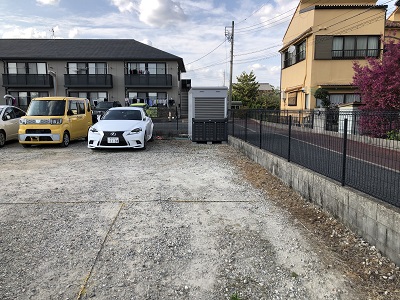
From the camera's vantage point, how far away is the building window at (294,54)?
68.6 ft

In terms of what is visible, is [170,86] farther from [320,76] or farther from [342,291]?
[342,291]

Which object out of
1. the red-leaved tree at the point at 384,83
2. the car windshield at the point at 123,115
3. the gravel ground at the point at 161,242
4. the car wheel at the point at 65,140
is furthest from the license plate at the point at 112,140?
the red-leaved tree at the point at 384,83

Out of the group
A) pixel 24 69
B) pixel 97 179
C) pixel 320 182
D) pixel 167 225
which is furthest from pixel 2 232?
pixel 24 69

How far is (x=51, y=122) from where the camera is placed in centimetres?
1077

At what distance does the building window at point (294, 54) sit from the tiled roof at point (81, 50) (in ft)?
34.4

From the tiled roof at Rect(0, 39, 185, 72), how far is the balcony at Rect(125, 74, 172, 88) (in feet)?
5.18

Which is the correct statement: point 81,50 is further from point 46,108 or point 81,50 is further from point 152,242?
point 152,242

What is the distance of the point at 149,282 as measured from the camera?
284 cm

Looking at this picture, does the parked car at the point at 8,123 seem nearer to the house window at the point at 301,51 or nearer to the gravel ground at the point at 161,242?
the gravel ground at the point at 161,242

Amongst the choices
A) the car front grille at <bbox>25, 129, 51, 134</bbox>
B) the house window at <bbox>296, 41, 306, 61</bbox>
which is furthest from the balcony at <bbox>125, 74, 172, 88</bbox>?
the car front grille at <bbox>25, 129, 51, 134</bbox>

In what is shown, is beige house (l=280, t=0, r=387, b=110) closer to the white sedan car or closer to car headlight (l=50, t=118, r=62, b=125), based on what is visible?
the white sedan car

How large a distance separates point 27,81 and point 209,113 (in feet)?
83.0

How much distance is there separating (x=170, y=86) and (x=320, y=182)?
2716 cm

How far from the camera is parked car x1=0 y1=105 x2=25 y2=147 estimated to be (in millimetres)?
11206
